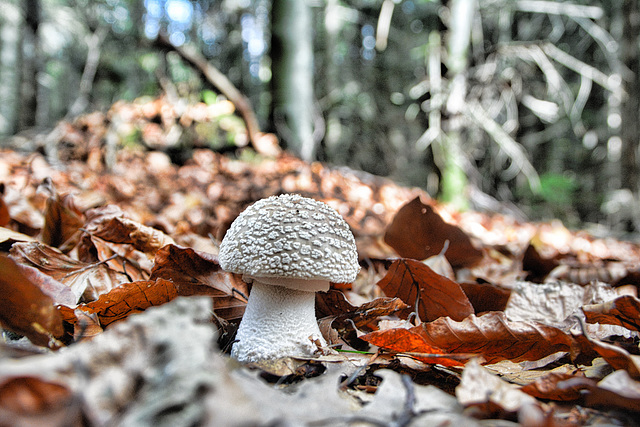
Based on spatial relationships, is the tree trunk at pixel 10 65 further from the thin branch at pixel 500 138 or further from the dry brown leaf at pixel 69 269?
the thin branch at pixel 500 138

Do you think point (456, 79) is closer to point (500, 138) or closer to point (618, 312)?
point (500, 138)

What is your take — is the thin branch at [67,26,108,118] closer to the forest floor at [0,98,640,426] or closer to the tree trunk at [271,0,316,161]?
the tree trunk at [271,0,316,161]

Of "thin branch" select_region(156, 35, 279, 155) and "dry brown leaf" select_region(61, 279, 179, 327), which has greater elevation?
"thin branch" select_region(156, 35, 279, 155)

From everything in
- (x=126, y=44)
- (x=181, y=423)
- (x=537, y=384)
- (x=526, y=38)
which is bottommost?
(x=537, y=384)

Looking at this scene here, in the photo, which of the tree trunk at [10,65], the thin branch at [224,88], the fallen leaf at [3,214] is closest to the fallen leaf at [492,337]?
the fallen leaf at [3,214]

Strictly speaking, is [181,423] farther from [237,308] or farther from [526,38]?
[526,38]

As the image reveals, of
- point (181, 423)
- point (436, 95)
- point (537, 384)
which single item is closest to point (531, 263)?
point (537, 384)

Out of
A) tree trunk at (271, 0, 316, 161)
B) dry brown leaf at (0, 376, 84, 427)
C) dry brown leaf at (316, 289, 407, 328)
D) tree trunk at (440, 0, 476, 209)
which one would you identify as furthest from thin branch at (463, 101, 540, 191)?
dry brown leaf at (0, 376, 84, 427)
